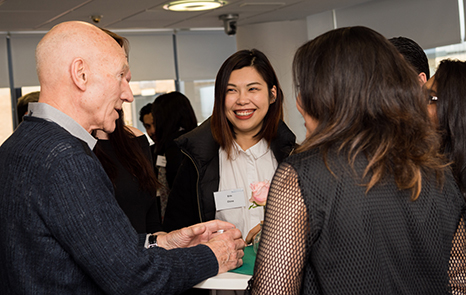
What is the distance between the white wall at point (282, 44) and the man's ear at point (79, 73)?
6.67m

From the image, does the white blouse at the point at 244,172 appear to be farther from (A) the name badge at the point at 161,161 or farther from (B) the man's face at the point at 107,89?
(A) the name badge at the point at 161,161

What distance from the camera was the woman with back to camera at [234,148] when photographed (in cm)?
267

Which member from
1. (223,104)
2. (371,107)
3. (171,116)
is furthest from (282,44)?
(371,107)

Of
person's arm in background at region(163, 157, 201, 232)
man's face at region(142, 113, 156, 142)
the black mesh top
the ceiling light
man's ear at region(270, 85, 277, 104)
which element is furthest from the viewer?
the ceiling light

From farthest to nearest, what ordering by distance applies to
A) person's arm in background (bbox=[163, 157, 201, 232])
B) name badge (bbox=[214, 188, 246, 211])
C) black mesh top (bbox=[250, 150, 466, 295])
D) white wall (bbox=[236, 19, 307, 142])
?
white wall (bbox=[236, 19, 307, 142]), person's arm in background (bbox=[163, 157, 201, 232]), name badge (bbox=[214, 188, 246, 211]), black mesh top (bbox=[250, 150, 466, 295])

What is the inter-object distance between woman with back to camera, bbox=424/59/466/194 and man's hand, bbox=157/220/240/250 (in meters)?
0.99

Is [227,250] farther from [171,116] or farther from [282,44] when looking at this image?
[282,44]

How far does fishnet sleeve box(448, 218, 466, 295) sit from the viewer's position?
4.45ft

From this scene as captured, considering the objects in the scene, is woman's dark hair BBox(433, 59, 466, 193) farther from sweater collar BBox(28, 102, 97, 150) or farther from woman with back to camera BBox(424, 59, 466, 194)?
sweater collar BBox(28, 102, 97, 150)

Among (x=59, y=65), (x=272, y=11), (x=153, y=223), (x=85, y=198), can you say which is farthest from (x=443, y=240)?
(x=272, y=11)

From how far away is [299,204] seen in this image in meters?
1.19

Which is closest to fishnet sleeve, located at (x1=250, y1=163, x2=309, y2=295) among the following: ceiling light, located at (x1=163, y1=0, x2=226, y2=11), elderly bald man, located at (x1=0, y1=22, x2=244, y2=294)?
elderly bald man, located at (x1=0, y1=22, x2=244, y2=294)

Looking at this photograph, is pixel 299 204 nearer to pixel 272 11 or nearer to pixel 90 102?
pixel 90 102

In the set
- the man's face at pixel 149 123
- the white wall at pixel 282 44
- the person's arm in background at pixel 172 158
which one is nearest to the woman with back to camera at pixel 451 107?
the person's arm in background at pixel 172 158
